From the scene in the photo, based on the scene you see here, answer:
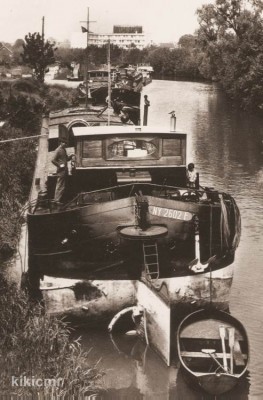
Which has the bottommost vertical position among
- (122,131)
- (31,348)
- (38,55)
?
(31,348)

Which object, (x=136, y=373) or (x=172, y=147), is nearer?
(x=136, y=373)

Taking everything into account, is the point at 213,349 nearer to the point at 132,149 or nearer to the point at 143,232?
the point at 143,232

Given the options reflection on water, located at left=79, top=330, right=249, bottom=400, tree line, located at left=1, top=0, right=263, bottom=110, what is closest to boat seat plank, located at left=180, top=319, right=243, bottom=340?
reflection on water, located at left=79, top=330, right=249, bottom=400

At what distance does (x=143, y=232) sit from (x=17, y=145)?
1517cm

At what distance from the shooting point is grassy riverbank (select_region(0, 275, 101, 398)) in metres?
9.37

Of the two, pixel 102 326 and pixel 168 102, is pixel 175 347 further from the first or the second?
pixel 168 102

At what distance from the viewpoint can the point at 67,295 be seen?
12.6 meters

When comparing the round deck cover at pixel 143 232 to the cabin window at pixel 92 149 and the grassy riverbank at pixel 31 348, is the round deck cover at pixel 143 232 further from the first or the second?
the cabin window at pixel 92 149

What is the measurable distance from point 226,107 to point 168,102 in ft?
16.8

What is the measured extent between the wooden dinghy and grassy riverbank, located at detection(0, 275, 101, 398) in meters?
1.72

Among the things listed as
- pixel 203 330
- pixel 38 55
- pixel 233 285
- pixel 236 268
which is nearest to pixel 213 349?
pixel 203 330

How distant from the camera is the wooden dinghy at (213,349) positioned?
1031cm

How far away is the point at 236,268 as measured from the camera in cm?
1598

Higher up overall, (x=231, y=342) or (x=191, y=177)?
(x=191, y=177)
